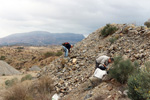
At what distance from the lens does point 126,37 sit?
9469mm

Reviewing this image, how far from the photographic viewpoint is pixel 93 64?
891cm

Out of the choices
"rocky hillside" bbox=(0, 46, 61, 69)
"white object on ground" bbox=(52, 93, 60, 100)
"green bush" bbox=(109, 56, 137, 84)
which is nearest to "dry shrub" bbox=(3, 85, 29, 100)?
"white object on ground" bbox=(52, 93, 60, 100)

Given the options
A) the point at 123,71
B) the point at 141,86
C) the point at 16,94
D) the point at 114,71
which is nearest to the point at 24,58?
the point at 16,94

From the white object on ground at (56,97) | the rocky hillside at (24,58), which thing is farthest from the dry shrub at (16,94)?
the rocky hillside at (24,58)

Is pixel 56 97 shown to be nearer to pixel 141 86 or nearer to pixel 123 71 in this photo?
pixel 123 71

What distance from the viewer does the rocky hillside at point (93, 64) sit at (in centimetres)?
546

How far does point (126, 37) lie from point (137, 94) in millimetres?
6477

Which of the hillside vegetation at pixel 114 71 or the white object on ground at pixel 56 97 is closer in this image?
the hillside vegetation at pixel 114 71

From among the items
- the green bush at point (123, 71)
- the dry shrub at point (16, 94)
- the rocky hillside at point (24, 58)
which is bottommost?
the rocky hillside at point (24, 58)

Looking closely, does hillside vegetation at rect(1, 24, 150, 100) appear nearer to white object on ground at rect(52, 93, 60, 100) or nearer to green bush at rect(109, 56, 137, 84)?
green bush at rect(109, 56, 137, 84)

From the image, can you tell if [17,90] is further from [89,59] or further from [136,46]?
[136,46]

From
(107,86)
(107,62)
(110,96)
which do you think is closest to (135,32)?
(107,62)

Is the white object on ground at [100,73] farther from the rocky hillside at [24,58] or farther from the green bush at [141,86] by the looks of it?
the rocky hillside at [24,58]

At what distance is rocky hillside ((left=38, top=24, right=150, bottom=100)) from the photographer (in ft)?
17.9
